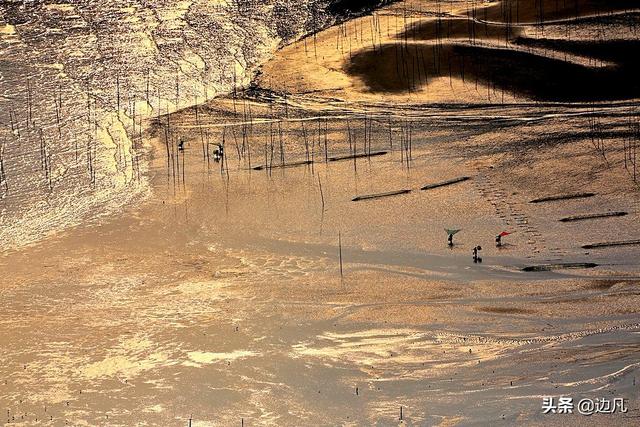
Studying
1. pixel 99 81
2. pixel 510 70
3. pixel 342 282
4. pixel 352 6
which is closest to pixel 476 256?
pixel 342 282

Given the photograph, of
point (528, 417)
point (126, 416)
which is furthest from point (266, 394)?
point (528, 417)

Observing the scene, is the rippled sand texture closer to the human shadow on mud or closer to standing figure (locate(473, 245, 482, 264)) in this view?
the human shadow on mud

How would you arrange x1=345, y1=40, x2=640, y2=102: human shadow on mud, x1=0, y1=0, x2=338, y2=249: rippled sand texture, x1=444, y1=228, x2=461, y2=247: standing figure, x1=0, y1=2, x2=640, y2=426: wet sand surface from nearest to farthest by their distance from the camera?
x1=0, y1=2, x2=640, y2=426: wet sand surface, x1=444, y1=228, x2=461, y2=247: standing figure, x1=0, y1=0, x2=338, y2=249: rippled sand texture, x1=345, y1=40, x2=640, y2=102: human shadow on mud

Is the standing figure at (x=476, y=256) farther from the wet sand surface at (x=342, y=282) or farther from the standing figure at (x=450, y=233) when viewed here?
the standing figure at (x=450, y=233)

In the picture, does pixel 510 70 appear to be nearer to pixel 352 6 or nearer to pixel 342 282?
pixel 352 6

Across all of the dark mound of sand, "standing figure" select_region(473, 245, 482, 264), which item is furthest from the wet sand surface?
the dark mound of sand

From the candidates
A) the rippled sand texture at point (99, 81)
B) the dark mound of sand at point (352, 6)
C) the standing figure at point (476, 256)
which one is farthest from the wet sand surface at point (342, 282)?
the dark mound of sand at point (352, 6)

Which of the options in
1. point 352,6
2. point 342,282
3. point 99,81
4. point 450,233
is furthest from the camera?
point 352,6
